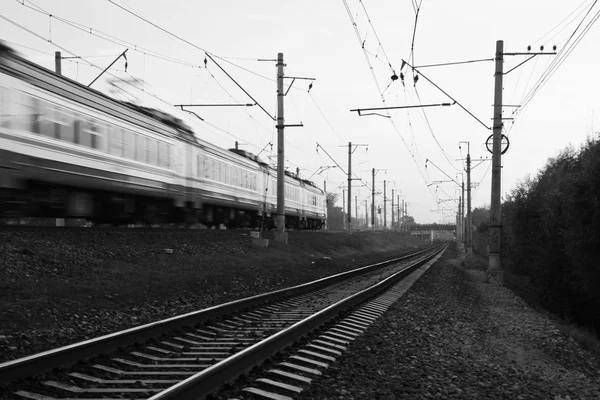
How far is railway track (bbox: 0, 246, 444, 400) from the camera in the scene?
5137 mm

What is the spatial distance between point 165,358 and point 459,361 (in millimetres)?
3590

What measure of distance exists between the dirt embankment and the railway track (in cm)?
93

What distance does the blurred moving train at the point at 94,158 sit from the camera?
12.0 m

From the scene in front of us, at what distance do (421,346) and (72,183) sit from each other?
31.9 ft

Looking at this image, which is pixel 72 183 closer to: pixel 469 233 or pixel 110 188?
pixel 110 188

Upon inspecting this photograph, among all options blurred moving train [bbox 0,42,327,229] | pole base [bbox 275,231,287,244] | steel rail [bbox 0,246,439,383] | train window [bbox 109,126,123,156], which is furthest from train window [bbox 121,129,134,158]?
pole base [bbox 275,231,287,244]

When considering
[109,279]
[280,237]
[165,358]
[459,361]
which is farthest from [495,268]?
[165,358]

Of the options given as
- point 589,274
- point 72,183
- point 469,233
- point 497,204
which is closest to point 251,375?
point 72,183

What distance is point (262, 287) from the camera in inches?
600

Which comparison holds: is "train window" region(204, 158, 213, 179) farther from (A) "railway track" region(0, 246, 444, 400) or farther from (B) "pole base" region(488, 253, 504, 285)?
(A) "railway track" region(0, 246, 444, 400)

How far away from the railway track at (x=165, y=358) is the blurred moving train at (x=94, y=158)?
227 inches

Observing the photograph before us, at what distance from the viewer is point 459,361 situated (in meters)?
7.25

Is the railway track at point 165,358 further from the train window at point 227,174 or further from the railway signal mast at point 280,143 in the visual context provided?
the train window at point 227,174

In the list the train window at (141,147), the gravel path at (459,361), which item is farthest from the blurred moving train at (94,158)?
the gravel path at (459,361)
